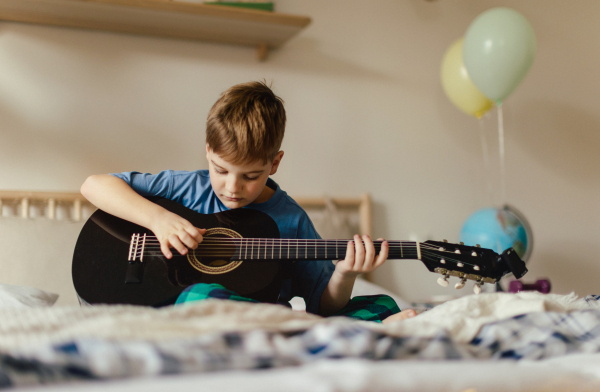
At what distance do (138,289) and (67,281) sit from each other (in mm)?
652

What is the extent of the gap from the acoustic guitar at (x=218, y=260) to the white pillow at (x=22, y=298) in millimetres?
210

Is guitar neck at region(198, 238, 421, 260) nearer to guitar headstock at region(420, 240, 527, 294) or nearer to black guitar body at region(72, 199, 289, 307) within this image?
black guitar body at region(72, 199, 289, 307)

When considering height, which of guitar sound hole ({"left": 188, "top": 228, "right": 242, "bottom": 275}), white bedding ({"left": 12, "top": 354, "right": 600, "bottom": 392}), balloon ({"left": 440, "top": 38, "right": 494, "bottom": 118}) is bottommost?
white bedding ({"left": 12, "top": 354, "right": 600, "bottom": 392})

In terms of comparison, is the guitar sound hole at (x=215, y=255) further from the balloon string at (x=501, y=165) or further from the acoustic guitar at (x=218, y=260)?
the balloon string at (x=501, y=165)

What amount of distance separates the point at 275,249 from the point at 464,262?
14.9 inches

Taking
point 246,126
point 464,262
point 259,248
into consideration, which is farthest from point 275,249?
point 464,262

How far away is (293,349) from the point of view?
0.43 m

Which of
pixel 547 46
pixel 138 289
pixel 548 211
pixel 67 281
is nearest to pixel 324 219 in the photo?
pixel 67 281

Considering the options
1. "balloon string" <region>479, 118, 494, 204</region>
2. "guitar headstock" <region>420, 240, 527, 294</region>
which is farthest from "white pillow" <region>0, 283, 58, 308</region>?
"balloon string" <region>479, 118, 494, 204</region>

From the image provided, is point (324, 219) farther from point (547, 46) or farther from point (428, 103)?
point (547, 46)

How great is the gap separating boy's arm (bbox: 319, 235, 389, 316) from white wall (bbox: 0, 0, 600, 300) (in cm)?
102

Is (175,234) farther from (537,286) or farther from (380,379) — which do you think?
(537,286)

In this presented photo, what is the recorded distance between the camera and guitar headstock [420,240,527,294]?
34.2 inches

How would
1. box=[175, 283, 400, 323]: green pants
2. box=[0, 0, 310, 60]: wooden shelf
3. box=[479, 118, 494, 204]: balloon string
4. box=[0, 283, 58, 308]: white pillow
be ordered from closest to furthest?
1. box=[175, 283, 400, 323]: green pants
2. box=[0, 283, 58, 308]: white pillow
3. box=[0, 0, 310, 60]: wooden shelf
4. box=[479, 118, 494, 204]: balloon string
